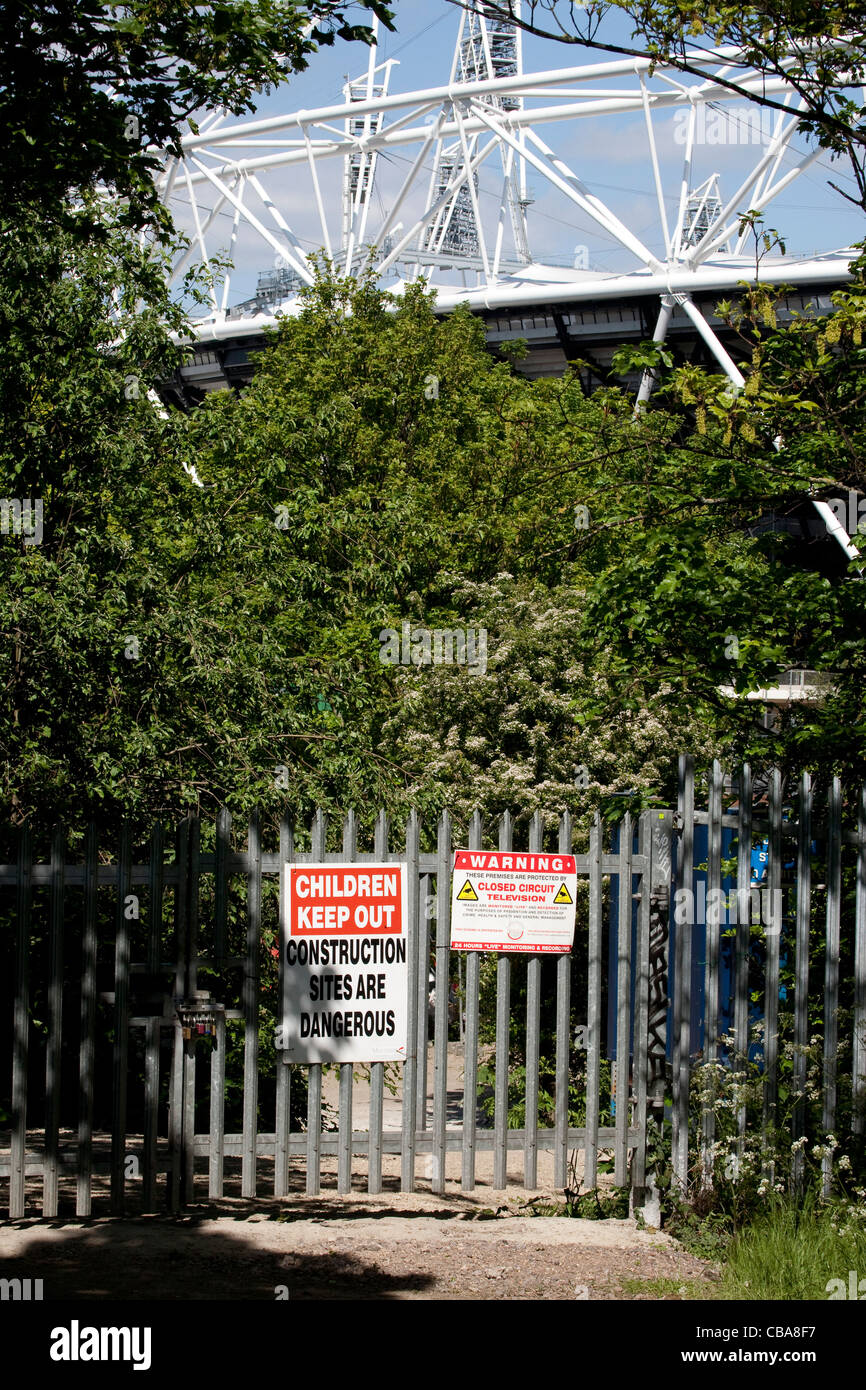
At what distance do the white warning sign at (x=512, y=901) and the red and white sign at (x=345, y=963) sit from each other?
13.1 inches

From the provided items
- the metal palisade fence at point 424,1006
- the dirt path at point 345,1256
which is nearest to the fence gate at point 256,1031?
the metal palisade fence at point 424,1006

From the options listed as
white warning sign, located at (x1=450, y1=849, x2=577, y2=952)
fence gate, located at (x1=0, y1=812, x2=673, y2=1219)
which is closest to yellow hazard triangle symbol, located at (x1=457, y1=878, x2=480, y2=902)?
white warning sign, located at (x1=450, y1=849, x2=577, y2=952)

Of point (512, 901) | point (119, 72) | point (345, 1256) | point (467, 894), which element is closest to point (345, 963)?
point (467, 894)

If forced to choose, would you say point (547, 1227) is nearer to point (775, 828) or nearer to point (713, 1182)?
point (713, 1182)

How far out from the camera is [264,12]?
350 inches

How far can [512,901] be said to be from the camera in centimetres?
806

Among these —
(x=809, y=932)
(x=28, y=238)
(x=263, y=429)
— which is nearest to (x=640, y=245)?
(x=263, y=429)

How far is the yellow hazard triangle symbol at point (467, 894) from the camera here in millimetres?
7980

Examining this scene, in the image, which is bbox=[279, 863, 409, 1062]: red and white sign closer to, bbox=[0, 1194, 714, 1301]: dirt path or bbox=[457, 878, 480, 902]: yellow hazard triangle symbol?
bbox=[457, 878, 480, 902]: yellow hazard triangle symbol

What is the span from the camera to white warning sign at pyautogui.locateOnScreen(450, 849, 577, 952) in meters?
7.97

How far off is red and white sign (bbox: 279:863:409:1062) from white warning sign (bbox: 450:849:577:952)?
334 mm

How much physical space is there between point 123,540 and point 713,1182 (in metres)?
7.08

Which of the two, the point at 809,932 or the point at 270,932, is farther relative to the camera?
the point at 270,932

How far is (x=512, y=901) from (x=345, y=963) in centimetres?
98
